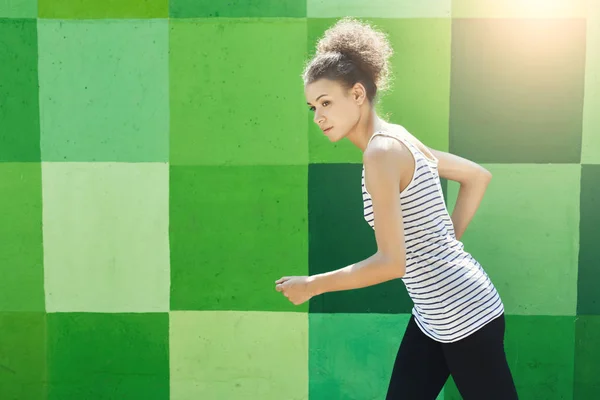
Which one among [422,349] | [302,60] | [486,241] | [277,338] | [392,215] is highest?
[302,60]

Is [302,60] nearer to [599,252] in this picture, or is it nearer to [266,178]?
[266,178]

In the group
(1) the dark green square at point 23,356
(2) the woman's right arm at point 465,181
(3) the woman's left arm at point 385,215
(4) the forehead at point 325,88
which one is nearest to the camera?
(3) the woman's left arm at point 385,215

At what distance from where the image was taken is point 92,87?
3289 mm

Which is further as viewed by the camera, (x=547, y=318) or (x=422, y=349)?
(x=547, y=318)

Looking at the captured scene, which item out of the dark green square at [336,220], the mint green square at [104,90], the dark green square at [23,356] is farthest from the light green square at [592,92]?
the dark green square at [23,356]

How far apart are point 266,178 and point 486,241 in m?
1.02

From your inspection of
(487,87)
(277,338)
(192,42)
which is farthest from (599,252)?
(192,42)

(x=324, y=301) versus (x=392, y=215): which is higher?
(x=392, y=215)

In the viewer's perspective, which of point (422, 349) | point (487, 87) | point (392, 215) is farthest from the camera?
point (487, 87)

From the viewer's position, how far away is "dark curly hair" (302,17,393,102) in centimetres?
231

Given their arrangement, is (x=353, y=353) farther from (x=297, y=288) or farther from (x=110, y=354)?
(x=297, y=288)

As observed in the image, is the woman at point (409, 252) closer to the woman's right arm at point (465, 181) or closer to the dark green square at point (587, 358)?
the woman's right arm at point (465, 181)

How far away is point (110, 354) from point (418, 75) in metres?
1.89

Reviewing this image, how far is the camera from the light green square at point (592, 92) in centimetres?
316
